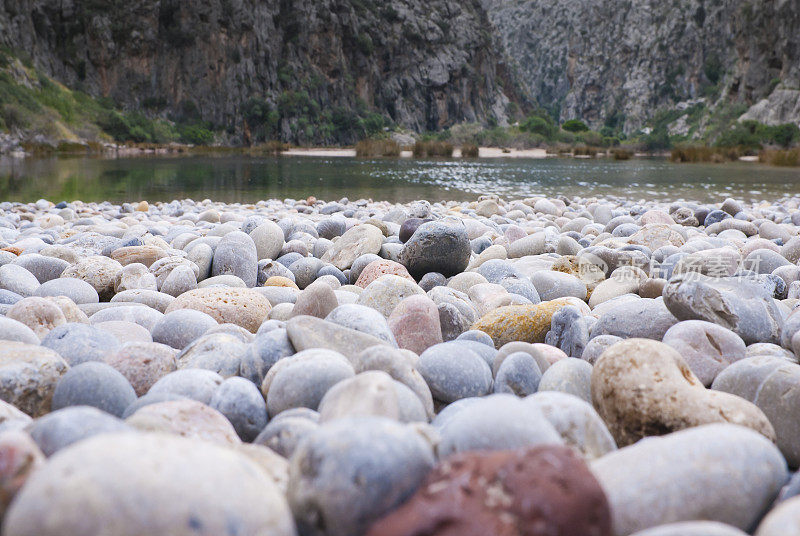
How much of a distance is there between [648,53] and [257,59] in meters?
70.5

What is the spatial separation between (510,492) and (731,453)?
464 millimetres

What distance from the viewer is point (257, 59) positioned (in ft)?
201

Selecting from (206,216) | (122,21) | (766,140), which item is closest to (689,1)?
(766,140)

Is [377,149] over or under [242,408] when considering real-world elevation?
over

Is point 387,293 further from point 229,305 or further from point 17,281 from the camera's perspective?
point 17,281

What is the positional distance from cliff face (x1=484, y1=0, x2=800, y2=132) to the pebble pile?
52042mm

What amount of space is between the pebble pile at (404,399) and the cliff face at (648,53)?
5204 cm

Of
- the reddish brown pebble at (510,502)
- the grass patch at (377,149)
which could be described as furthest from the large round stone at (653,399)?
the grass patch at (377,149)

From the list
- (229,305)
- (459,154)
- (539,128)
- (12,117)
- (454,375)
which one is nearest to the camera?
(454,375)

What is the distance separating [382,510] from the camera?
0.88m

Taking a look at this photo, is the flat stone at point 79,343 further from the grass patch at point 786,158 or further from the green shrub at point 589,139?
the green shrub at point 589,139

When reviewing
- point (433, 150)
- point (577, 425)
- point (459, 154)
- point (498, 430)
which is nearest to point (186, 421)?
point (498, 430)

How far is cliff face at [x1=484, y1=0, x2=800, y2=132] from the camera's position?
4906 cm

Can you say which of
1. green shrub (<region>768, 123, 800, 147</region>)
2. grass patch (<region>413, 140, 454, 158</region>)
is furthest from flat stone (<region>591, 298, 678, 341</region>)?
green shrub (<region>768, 123, 800, 147</region>)
